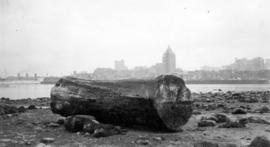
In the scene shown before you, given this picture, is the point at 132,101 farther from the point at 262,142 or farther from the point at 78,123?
the point at 262,142

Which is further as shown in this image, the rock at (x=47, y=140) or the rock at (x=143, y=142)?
the rock at (x=47, y=140)

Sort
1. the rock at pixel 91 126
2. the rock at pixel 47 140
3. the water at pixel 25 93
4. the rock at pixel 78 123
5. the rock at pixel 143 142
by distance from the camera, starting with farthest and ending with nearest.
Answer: the water at pixel 25 93, the rock at pixel 78 123, the rock at pixel 91 126, the rock at pixel 47 140, the rock at pixel 143 142

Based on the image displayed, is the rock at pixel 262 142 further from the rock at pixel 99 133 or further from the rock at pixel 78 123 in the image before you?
the rock at pixel 78 123

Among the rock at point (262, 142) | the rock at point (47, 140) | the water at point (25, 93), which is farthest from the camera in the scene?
the water at point (25, 93)

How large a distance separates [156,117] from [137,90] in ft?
2.81

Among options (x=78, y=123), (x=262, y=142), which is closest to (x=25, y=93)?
(x=78, y=123)

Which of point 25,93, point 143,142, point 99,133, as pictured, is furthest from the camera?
point 25,93

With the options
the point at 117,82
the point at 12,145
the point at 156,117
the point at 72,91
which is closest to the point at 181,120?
the point at 156,117

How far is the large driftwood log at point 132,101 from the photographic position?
24.5 feet

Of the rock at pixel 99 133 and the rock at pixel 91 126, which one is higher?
the rock at pixel 91 126

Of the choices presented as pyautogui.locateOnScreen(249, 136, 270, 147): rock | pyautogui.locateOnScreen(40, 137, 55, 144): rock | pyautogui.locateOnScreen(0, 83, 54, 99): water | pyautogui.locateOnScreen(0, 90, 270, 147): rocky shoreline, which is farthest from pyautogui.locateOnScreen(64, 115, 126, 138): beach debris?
pyautogui.locateOnScreen(0, 83, 54, 99): water

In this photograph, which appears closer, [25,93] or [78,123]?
[78,123]

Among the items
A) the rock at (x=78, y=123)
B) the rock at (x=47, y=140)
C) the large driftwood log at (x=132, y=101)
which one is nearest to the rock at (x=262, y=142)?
the large driftwood log at (x=132, y=101)

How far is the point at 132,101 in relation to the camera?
25.3 feet
